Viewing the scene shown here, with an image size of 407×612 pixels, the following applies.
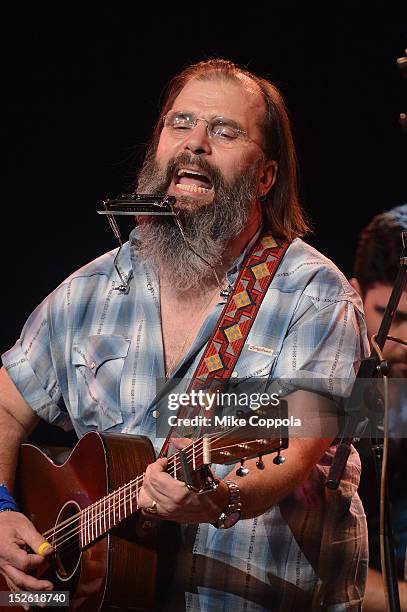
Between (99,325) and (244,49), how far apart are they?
40.2 inches

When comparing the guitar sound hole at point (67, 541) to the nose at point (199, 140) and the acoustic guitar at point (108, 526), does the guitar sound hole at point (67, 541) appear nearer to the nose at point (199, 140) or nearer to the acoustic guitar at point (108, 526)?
the acoustic guitar at point (108, 526)

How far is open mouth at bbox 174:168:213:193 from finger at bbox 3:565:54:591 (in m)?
1.14

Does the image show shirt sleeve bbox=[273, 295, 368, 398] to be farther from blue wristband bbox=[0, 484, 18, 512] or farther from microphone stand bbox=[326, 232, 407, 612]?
blue wristband bbox=[0, 484, 18, 512]

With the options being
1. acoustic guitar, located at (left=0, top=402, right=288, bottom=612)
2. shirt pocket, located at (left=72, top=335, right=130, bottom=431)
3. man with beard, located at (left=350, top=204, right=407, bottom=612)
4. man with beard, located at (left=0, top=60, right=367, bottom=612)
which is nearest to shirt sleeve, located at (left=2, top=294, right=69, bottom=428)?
man with beard, located at (left=0, top=60, right=367, bottom=612)

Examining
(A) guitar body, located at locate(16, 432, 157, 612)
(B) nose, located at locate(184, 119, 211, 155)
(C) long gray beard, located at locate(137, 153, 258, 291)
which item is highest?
(B) nose, located at locate(184, 119, 211, 155)

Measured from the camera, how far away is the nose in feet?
8.35

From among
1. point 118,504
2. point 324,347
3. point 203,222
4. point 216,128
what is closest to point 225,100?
point 216,128

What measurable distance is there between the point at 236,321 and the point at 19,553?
86 centimetres

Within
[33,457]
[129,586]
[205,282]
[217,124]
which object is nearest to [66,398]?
[33,457]

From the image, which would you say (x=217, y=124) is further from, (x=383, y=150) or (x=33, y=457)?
(x=33, y=457)

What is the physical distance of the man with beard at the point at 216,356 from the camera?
223cm

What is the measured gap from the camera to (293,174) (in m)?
2.78

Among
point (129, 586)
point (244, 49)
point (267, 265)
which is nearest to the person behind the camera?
point (129, 586)

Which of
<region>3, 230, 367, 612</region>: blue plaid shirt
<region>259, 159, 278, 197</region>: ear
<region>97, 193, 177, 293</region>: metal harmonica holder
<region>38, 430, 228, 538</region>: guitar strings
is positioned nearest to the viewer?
<region>38, 430, 228, 538</region>: guitar strings
